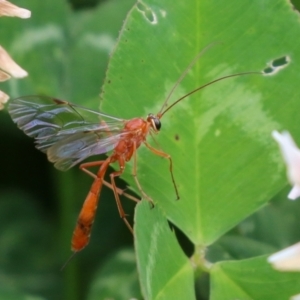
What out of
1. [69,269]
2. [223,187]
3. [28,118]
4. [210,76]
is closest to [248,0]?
[210,76]

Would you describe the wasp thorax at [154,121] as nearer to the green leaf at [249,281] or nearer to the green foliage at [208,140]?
the green foliage at [208,140]

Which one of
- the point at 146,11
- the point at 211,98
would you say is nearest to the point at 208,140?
the point at 211,98

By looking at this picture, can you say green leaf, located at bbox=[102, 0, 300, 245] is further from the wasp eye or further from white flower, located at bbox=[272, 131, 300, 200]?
white flower, located at bbox=[272, 131, 300, 200]

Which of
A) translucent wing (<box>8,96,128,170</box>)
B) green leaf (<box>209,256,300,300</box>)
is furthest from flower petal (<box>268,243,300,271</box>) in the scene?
translucent wing (<box>8,96,128,170</box>)

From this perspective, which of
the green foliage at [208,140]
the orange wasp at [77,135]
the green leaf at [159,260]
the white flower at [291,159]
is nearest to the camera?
the white flower at [291,159]

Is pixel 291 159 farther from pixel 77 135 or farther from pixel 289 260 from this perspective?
pixel 77 135

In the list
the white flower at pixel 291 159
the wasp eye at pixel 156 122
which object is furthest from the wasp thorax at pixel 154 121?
the white flower at pixel 291 159
